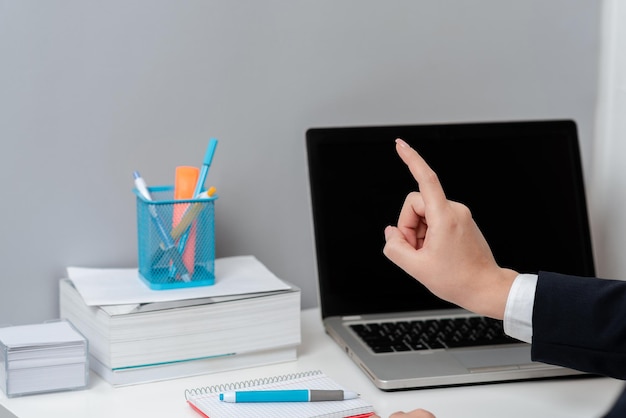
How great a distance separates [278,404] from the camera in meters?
0.95

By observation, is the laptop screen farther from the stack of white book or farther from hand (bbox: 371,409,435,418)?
hand (bbox: 371,409,435,418)

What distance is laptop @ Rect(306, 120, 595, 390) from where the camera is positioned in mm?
1256

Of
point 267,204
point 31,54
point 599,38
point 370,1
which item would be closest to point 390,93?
point 370,1

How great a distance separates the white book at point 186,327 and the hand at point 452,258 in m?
0.27

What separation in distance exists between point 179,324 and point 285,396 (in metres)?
0.18

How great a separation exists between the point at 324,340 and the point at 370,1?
0.53m

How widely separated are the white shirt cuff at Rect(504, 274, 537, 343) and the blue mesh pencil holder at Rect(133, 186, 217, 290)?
16.6 inches

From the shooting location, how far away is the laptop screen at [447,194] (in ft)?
4.16

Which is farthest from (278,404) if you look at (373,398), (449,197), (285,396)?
(449,197)

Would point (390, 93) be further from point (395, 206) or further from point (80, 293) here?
point (80, 293)

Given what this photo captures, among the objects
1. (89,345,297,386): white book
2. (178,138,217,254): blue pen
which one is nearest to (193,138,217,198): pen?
(178,138,217,254): blue pen

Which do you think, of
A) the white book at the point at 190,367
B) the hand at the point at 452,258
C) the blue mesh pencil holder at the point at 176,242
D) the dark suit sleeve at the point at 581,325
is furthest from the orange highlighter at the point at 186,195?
the dark suit sleeve at the point at 581,325

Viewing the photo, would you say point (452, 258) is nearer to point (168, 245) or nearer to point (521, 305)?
point (521, 305)

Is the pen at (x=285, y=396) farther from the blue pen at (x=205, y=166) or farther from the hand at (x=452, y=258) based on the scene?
the blue pen at (x=205, y=166)
